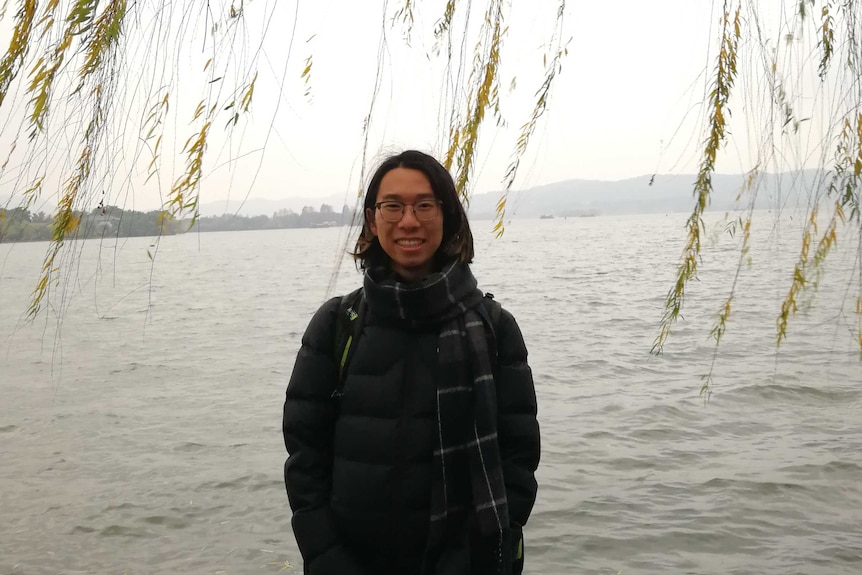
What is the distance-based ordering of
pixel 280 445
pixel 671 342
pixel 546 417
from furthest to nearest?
pixel 671 342
pixel 546 417
pixel 280 445

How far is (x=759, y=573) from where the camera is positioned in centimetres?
528

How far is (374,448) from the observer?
6.99ft

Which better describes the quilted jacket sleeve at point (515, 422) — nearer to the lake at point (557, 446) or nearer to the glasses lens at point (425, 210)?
the glasses lens at point (425, 210)

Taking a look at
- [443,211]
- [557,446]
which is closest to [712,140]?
[443,211]

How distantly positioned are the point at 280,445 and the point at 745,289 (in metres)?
16.8

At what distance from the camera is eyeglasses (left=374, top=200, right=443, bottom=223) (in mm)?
2197

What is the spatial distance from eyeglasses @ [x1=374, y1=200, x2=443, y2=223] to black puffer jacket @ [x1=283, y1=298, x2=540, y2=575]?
327mm

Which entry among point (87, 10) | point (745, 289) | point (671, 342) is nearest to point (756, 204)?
point (87, 10)

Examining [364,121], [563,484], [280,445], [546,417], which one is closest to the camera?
[364,121]

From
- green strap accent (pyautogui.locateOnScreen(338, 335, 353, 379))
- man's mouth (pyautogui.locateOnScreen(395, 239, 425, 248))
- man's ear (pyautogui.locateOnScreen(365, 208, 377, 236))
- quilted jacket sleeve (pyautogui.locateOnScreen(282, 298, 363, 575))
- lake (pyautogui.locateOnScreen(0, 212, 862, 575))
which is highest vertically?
man's ear (pyautogui.locateOnScreen(365, 208, 377, 236))

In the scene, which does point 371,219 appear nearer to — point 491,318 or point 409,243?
point 409,243

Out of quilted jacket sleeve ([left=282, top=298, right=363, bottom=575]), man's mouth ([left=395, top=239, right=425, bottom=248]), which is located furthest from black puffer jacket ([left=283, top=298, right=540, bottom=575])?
man's mouth ([left=395, top=239, right=425, bottom=248])

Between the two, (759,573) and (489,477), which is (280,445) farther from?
(489,477)

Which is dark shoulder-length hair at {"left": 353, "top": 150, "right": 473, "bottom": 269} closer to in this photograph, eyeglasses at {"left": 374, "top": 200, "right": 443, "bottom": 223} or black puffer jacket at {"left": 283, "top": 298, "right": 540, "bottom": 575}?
eyeglasses at {"left": 374, "top": 200, "right": 443, "bottom": 223}
